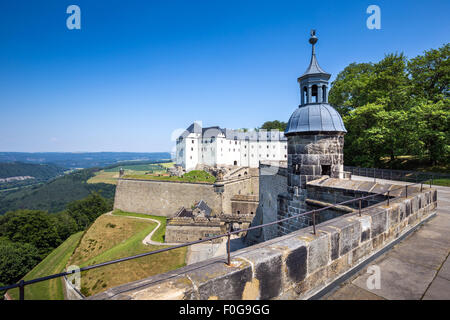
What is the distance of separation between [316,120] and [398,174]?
14629mm

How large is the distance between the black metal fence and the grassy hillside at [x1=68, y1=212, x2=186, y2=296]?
17837 millimetres

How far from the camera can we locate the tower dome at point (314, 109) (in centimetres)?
821

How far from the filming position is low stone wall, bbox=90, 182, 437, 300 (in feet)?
7.14

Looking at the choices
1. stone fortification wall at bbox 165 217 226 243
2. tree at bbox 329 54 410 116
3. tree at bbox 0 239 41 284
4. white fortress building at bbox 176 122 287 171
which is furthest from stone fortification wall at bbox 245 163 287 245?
tree at bbox 0 239 41 284

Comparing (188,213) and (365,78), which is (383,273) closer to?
(188,213)

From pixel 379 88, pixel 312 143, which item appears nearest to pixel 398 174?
pixel 379 88

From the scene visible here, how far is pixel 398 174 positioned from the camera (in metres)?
17.7

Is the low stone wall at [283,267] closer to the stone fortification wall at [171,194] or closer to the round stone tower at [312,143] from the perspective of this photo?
the round stone tower at [312,143]

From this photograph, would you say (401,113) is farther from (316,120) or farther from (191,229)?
(191,229)
